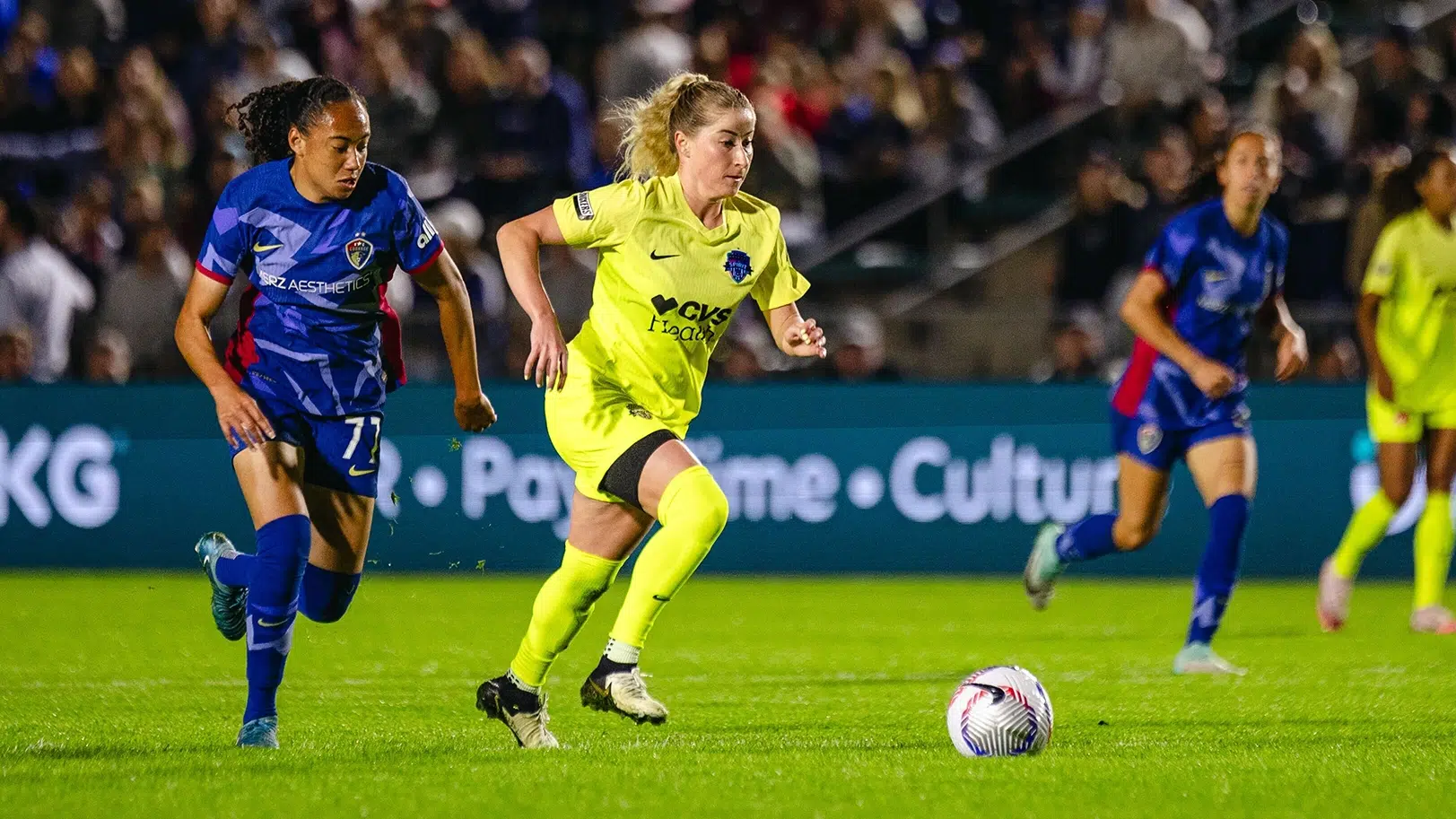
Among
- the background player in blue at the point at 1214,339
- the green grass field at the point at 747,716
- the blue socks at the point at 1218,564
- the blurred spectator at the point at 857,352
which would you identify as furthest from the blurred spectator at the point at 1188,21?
the blue socks at the point at 1218,564

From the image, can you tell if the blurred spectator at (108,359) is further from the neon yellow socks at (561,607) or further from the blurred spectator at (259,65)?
the neon yellow socks at (561,607)

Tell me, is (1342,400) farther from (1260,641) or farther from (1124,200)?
→ (1260,641)

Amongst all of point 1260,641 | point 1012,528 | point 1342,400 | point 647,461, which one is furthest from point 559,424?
point 1342,400

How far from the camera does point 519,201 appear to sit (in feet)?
48.6

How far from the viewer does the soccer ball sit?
591 centimetres

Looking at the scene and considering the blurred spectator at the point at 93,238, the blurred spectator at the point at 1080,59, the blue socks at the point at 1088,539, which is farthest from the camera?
the blurred spectator at the point at 1080,59

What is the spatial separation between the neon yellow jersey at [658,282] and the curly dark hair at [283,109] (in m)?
0.78

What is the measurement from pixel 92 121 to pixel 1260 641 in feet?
32.7

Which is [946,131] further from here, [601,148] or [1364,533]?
[1364,533]

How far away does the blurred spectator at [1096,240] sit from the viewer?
540 inches

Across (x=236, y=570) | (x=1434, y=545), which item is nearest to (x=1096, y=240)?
(x=1434, y=545)

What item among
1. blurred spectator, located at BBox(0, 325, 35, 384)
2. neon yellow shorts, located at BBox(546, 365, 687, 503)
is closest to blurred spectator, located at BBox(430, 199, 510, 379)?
blurred spectator, located at BBox(0, 325, 35, 384)

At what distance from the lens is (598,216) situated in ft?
20.4

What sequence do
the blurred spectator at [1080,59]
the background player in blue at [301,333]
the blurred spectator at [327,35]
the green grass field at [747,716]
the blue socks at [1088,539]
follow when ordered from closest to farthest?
the green grass field at [747,716]
the background player in blue at [301,333]
the blue socks at [1088,539]
the blurred spectator at [1080,59]
the blurred spectator at [327,35]
